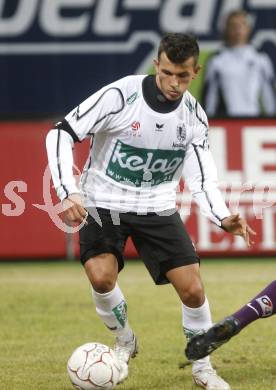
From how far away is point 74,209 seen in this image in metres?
6.67

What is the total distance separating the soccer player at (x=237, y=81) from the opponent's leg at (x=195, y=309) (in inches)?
295

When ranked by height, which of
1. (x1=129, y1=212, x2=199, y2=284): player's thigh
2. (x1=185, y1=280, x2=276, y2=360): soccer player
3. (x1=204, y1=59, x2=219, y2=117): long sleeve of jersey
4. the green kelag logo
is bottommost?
(x1=204, y1=59, x2=219, y2=117): long sleeve of jersey

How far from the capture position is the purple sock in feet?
23.2

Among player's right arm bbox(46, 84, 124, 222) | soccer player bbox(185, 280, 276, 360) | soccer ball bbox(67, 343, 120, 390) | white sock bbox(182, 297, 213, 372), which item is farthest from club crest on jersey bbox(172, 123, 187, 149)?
soccer ball bbox(67, 343, 120, 390)

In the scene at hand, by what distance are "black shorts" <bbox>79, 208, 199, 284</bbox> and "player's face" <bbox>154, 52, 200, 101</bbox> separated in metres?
0.82

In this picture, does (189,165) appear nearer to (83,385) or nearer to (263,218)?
(83,385)

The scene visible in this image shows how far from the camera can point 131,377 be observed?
749 cm

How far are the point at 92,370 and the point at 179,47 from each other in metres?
1.96

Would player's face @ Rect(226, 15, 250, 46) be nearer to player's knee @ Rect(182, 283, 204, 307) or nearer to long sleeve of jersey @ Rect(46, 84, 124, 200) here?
long sleeve of jersey @ Rect(46, 84, 124, 200)

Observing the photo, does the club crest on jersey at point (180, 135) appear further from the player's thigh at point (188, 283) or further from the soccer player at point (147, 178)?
the player's thigh at point (188, 283)

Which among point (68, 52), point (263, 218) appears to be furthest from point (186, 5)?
point (263, 218)

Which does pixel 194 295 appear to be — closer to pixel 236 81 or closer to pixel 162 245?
pixel 162 245

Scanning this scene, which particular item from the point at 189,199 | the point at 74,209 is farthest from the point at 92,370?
the point at 189,199

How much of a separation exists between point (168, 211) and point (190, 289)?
601 millimetres
